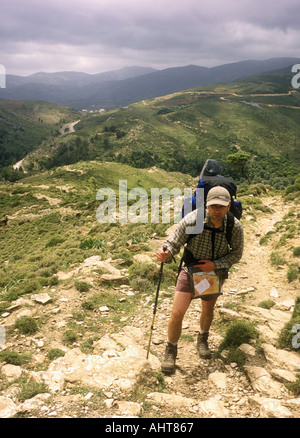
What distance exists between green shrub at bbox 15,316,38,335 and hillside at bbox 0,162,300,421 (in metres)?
0.02

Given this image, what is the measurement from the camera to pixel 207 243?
4664 millimetres

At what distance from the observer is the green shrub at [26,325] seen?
6.01 meters

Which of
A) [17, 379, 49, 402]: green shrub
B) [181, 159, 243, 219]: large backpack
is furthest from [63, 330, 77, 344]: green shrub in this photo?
[181, 159, 243, 219]: large backpack

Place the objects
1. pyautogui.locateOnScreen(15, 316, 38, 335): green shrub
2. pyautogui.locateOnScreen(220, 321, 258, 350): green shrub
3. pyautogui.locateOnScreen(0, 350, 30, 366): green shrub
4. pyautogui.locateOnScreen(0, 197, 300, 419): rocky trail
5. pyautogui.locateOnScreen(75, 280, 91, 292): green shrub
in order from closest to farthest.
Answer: pyautogui.locateOnScreen(0, 197, 300, 419): rocky trail
pyautogui.locateOnScreen(0, 350, 30, 366): green shrub
pyautogui.locateOnScreen(220, 321, 258, 350): green shrub
pyautogui.locateOnScreen(15, 316, 38, 335): green shrub
pyautogui.locateOnScreen(75, 280, 91, 292): green shrub

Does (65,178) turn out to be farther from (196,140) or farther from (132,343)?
(196,140)

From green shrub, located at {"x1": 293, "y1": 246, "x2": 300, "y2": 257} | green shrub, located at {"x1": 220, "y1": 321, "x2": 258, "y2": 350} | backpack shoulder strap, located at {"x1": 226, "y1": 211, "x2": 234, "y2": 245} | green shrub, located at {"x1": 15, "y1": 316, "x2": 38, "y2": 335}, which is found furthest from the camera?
green shrub, located at {"x1": 293, "y1": 246, "x2": 300, "y2": 257}

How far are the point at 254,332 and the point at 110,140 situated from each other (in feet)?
431

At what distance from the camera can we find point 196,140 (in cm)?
14138

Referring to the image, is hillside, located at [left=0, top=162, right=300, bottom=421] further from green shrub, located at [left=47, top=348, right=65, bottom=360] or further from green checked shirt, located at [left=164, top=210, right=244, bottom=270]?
green checked shirt, located at [left=164, top=210, right=244, bottom=270]

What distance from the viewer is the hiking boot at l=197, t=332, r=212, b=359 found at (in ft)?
17.0

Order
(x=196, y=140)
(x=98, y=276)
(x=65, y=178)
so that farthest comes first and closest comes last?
(x=196, y=140)
(x=65, y=178)
(x=98, y=276)

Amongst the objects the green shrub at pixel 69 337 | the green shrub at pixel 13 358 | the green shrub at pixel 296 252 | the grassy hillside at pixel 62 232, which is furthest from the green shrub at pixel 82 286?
the green shrub at pixel 296 252

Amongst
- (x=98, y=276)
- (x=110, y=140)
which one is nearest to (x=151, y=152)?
(x=110, y=140)
